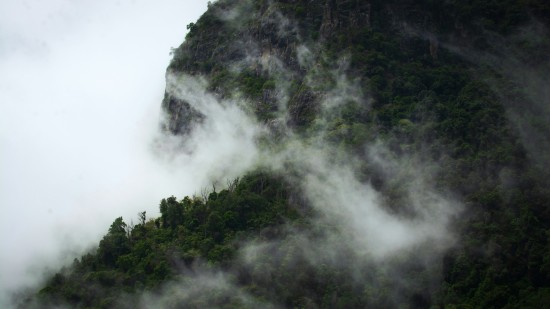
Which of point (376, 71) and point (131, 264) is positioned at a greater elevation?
point (376, 71)

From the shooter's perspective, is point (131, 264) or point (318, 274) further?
point (131, 264)

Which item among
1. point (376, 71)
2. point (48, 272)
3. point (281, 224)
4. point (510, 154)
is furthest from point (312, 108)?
point (48, 272)

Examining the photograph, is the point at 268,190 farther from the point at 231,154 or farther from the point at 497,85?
the point at 497,85

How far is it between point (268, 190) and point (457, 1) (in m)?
46.8

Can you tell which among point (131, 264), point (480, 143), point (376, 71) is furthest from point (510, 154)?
point (131, 264)

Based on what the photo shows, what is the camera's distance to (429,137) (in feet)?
355

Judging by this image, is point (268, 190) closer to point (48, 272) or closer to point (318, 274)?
point (318, 274)

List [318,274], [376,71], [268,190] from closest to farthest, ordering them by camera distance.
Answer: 1. [318,274]
2. [268,190]
3. [376,71]

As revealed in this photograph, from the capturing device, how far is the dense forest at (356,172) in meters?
89.7

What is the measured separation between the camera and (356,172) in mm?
106625

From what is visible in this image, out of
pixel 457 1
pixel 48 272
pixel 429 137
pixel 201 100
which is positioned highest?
pixel 457 1

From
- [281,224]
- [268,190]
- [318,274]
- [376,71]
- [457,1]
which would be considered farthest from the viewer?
[457,1]

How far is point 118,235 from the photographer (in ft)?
355

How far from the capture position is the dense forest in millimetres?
89688
